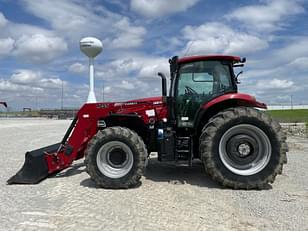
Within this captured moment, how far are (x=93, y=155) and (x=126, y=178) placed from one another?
2.57ft

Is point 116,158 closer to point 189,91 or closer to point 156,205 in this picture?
point 156,205

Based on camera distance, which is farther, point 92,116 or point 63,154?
point 92,116

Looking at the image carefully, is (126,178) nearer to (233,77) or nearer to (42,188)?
(42,188)

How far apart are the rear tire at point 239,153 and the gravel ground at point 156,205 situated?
254 mm

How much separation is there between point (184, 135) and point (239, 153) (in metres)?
1.21

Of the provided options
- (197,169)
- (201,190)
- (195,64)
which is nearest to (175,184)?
(201,190)

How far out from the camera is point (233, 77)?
7.25 m

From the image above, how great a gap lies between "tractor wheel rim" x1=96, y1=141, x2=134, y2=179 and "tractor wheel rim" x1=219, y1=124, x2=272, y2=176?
5.93 ft

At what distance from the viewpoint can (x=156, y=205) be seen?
5.59 m

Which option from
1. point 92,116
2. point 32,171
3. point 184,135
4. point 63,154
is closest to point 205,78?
point 184,135

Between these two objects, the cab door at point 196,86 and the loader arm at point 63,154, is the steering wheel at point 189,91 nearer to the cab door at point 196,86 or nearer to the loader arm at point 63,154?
the cab door at point 196,86

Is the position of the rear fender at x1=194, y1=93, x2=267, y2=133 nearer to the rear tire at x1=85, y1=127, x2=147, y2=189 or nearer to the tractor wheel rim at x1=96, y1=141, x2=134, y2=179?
the rear tire at x1=85, y1=127, x2=147, y2=189

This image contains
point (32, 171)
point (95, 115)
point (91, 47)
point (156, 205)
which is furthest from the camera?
point (91, 47)

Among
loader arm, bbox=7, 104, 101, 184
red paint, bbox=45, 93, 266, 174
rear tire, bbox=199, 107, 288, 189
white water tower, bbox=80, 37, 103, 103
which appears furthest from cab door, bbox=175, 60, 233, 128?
white water tower, bbox=80, 37, 103, 103
